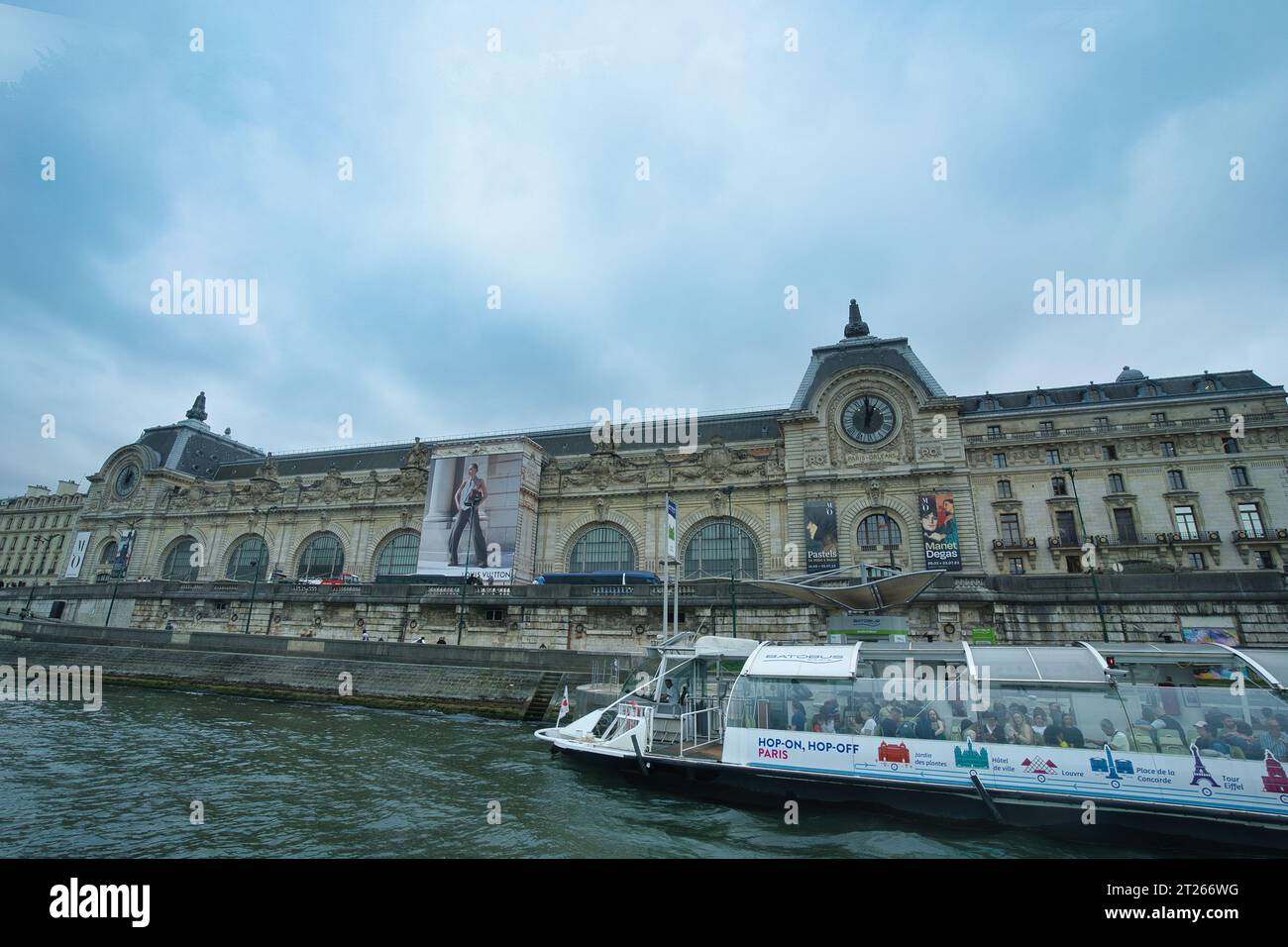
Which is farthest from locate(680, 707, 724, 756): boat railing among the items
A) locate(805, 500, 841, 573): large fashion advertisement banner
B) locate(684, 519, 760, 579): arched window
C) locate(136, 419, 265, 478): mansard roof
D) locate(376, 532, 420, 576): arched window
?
locate(136, 419, 265, 478): mansard roof

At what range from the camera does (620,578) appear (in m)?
41.6

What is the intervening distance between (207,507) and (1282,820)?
71068mm

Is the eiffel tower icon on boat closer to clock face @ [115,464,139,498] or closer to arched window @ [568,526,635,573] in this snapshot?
arched window @ [568,526,635,573]

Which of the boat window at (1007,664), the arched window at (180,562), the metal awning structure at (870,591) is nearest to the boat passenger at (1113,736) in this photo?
the boat window at (1007,664)

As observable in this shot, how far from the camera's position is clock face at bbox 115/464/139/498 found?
207 feet

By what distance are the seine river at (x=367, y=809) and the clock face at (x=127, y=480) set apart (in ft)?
172

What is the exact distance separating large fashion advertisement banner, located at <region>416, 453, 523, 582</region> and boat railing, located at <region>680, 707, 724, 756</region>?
29.0m

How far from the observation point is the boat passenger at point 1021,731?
1330cm

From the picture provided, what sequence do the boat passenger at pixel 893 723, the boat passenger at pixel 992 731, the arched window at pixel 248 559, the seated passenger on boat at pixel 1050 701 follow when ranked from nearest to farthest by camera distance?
the seated passenger on boat at pixel 1050 701, the boat passenger at pixel 992 731, the boat passenger at pixel 893 723, the arched window at pixel 248 559

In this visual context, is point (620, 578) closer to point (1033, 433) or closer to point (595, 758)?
point (595, 758)

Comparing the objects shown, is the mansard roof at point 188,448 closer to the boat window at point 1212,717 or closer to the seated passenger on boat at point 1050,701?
the seated passenger on boat at point 1050,701

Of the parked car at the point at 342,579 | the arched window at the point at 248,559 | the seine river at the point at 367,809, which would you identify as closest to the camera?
the seine river at the point at 367,809

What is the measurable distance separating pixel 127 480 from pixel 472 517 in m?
41.8

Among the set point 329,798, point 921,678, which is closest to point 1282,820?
point 921,678
